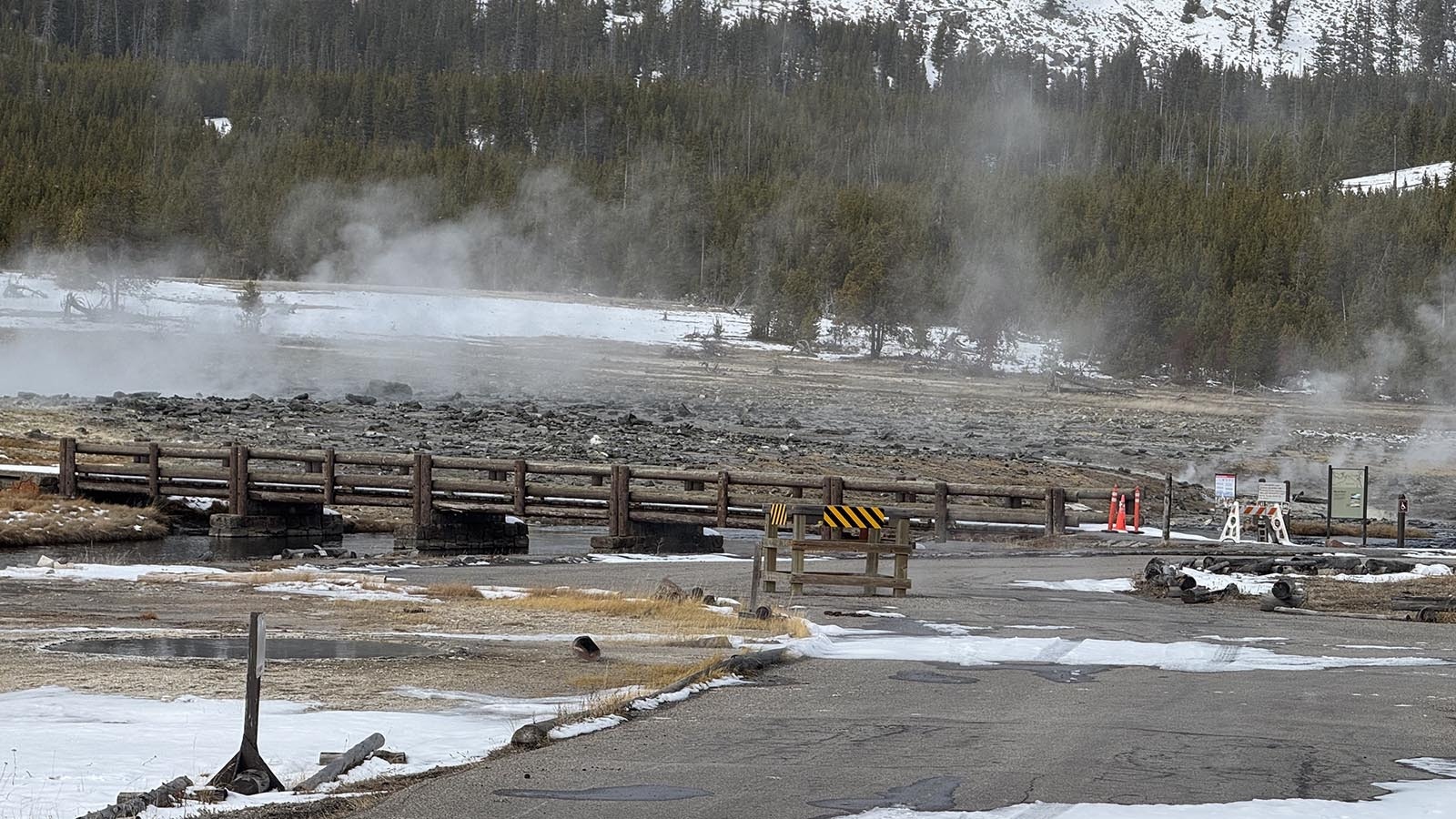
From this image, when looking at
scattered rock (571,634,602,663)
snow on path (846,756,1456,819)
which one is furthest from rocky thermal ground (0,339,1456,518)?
snow on path (846,756,1456,819)

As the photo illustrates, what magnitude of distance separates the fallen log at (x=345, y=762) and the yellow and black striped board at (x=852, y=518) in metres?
12.8

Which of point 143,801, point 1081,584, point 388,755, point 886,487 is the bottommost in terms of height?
point 1081,584

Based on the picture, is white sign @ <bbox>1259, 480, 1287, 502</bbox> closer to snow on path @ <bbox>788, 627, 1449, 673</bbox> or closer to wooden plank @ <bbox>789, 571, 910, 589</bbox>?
wooden plank @ <bbox>789, 571, 910, 589</bbox>

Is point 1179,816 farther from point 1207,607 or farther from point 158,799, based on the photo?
point 1207,607

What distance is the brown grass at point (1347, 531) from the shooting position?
37406 millimetres

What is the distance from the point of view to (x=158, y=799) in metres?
8.55

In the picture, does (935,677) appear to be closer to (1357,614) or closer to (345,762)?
(345,762)

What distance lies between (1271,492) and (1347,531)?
4.18 meters

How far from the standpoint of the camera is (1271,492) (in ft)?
115

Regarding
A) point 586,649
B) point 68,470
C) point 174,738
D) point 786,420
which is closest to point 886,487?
point 68,470

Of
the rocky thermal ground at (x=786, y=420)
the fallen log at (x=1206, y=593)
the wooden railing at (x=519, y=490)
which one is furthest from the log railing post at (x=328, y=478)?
the fallen log at (x=1206, y=593)

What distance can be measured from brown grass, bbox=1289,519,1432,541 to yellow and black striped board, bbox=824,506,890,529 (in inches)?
685

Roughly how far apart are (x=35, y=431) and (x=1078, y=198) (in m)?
117

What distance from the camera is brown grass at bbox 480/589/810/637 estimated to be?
702 inches
